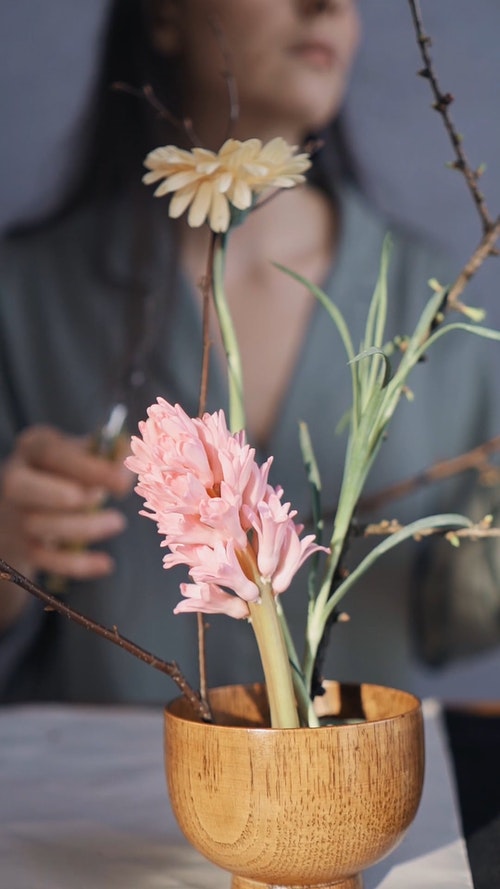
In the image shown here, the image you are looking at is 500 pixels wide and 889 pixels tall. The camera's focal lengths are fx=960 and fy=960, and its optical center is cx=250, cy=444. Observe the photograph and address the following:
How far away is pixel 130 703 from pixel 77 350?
43 cm

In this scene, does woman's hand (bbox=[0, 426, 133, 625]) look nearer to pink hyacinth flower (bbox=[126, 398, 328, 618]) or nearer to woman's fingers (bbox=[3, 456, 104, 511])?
woman's fingers (bbox=[3, 456, 104, 511])

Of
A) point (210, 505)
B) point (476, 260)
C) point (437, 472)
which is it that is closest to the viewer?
point (210, 505)

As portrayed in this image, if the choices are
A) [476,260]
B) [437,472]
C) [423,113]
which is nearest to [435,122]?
[423,113]

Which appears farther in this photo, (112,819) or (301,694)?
(112,819)

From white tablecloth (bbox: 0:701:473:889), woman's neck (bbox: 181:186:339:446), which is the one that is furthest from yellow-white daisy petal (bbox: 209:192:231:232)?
woman's neck (bbox: 181:186:339:446)

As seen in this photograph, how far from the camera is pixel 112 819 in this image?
60cm

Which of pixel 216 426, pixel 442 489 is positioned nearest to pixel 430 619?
pixel 442 489

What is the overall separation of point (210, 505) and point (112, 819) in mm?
315

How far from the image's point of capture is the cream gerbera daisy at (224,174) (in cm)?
44

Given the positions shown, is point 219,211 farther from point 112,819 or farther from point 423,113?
point 423,113

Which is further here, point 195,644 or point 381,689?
point 195,644

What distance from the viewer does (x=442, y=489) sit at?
113cm

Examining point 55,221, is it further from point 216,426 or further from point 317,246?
point 216,426

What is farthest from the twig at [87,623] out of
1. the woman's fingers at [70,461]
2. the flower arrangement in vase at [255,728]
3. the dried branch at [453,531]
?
the woman's fingers at [70,461]
